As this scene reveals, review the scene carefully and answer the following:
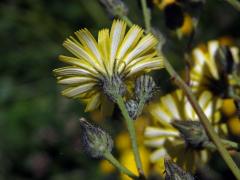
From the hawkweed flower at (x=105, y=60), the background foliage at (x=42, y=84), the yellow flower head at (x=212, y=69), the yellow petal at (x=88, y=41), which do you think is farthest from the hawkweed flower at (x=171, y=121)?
the background foliage at (x=42, y=84)

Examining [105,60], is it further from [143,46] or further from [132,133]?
[132,133]

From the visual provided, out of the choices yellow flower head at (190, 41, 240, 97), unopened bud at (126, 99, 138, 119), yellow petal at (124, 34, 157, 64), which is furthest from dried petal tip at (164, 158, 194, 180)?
yellow flower head at (190, 41, 240, 97)

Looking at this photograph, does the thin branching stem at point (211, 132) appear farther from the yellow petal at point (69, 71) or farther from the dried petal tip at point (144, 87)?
the yellow petal at point (69, 71)

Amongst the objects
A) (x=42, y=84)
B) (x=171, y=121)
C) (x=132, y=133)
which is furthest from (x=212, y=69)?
(x=42, y=84)

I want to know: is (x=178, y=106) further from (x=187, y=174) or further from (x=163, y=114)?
(x=187, y=174)

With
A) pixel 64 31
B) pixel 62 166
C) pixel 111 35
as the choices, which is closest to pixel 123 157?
pixel 62 166

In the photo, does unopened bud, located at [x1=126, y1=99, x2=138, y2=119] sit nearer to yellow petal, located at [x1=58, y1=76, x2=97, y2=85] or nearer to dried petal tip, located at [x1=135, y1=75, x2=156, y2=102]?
dried petal tip, located at [x1=135, y1=75, x2=156, y2=102]
